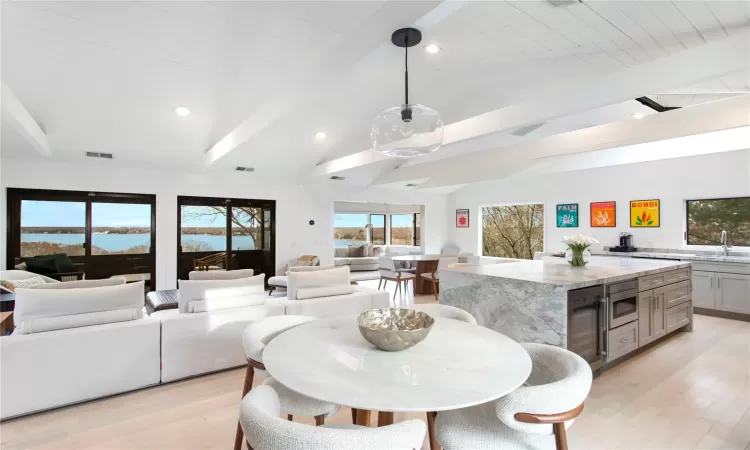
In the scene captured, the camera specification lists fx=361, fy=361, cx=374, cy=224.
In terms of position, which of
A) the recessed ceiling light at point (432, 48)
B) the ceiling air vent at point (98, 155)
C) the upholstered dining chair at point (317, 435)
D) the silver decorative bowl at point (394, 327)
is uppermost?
the recessed ceiling light at point (432, 48)

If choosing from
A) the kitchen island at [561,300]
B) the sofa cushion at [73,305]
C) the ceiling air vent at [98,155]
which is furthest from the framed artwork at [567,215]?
the ceiling air vent at [98,155]

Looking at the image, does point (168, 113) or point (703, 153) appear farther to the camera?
point (703, 153)

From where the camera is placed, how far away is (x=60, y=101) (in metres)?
4.18

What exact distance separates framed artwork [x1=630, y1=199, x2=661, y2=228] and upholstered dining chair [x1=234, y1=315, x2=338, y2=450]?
6.47 m

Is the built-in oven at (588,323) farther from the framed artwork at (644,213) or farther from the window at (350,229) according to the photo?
the window at (350,229)

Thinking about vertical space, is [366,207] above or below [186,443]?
above

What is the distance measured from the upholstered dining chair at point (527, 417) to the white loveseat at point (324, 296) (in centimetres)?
235

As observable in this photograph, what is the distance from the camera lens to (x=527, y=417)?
1.32 meters

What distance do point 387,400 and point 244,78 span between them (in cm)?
403

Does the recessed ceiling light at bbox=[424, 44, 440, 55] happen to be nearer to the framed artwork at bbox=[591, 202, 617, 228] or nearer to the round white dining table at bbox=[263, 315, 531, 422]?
the round white dining table at bbox=[263, 315, 531, 422]

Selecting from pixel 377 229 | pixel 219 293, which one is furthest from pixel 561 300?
pixel 377 229

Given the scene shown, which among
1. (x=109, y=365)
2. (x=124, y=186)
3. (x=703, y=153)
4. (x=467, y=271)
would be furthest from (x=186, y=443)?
(x=703, y=153)

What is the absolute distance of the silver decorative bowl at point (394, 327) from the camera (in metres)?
1.62

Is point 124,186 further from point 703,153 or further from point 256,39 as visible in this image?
point 703,153
